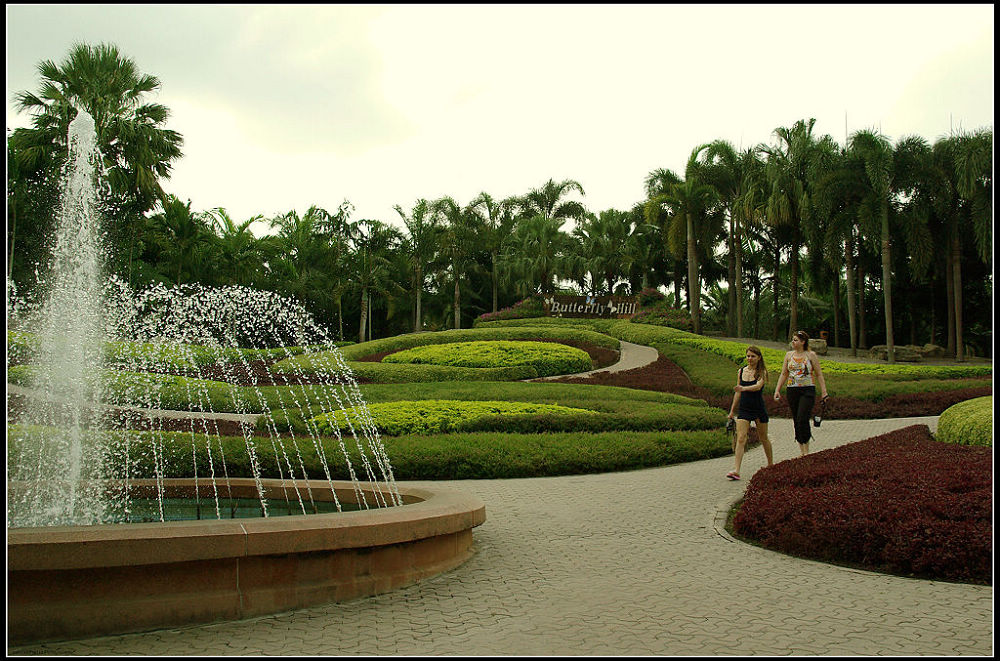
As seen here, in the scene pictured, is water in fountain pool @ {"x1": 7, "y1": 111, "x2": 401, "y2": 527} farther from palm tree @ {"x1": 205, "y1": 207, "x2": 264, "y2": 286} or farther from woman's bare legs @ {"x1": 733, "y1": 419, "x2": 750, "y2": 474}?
palm tree @ {"x1": 205, "y1": 207, "x2": 264, "y2": 286}

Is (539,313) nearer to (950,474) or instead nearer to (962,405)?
Answer: (962,405)

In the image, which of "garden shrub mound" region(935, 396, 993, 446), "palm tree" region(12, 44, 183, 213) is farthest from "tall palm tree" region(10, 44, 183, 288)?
"garden shrub mound" region(935, 396, 993, 446)

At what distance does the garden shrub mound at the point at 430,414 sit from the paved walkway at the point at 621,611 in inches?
238

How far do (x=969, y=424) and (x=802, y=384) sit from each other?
1921 mm

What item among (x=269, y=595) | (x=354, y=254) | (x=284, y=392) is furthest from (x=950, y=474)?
(x=354, y=254)

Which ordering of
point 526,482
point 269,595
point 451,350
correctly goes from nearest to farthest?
point 269,595 < point 526,482 < point 451,350

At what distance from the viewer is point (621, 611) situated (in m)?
4.61

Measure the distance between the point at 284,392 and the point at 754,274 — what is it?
115 feet

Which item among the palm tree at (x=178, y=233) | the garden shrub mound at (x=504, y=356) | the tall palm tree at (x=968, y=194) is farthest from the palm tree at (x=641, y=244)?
the palm tree at (x=178, y=233)

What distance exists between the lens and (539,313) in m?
39.9

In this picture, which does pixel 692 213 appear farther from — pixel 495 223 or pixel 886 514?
pixel 886 514

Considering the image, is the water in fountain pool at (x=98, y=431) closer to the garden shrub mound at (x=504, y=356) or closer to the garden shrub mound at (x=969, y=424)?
the garden shrub mound at (x=969, y=424)

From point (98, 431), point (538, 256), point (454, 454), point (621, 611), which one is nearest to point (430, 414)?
point (454, 454)

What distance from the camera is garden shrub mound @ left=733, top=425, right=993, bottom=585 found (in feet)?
18.0
